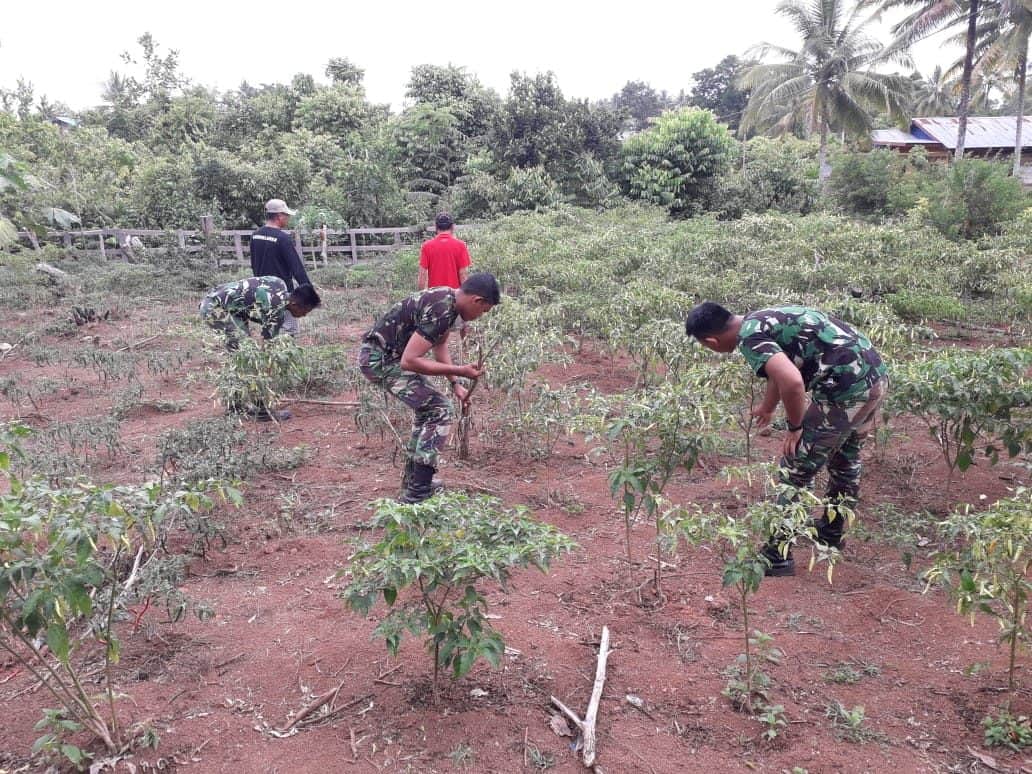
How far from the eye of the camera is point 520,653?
9.98 ft

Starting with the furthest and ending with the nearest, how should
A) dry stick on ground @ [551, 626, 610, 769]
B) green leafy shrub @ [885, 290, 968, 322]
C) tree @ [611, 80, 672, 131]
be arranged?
tree @ [611, 80, 672, 131]
green leafy shrub @ [885, 290, 968, 322]
dry stick on ground @ [551, 626, 610, 769]

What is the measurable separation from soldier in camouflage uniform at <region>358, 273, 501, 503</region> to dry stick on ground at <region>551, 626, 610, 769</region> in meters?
1.55

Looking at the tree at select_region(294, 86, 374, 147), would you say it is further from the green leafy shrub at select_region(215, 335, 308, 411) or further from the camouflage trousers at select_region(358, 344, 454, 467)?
the camouflage trousers at select_region(358, 344, 454, 467)

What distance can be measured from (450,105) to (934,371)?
60.3 ft

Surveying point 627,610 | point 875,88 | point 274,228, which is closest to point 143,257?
point 274,228

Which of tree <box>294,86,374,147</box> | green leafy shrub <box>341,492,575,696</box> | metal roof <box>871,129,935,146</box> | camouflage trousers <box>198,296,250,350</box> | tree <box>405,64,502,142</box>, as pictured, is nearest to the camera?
green leafy shrub <box>341,492,575,696</box>

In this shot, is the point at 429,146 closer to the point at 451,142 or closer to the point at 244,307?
the point at 451,142

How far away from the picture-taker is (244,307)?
19.3 feet

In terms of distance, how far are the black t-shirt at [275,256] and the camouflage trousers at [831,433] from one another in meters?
4.33

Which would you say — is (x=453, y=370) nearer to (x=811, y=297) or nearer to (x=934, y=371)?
(x=934, y=371)

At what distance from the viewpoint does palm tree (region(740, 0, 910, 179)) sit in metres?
22.0

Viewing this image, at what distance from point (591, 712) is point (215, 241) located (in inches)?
579

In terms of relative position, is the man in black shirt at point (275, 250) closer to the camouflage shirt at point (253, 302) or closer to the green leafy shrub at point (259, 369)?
the camouflage shirt at point (253, 302)

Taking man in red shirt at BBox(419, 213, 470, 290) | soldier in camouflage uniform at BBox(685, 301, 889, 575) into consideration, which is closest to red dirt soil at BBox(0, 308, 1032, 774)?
soldier in camouflage uniform at BBox(685, 301, 889, 575)
